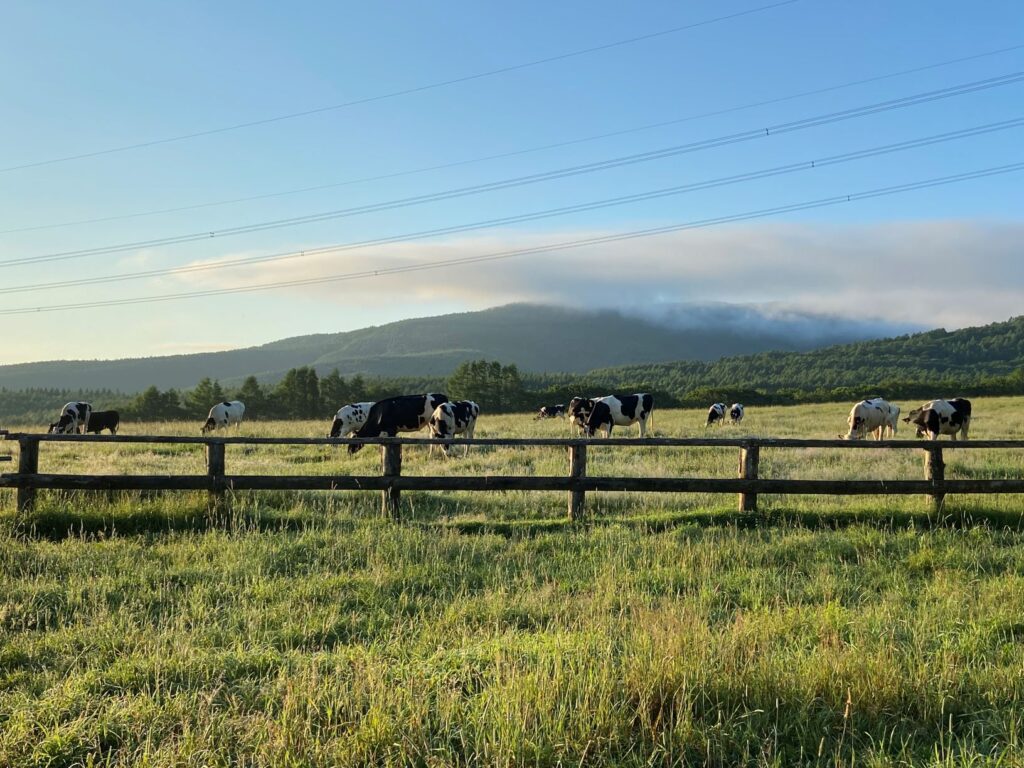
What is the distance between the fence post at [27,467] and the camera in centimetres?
1017

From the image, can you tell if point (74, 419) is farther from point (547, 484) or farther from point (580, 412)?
point (547, 484)

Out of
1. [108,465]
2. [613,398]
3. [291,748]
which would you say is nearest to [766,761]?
[291,748]

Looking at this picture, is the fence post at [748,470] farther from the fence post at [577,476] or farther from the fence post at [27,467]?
the fence post at [27,467]

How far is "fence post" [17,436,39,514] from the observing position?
10.2 metres

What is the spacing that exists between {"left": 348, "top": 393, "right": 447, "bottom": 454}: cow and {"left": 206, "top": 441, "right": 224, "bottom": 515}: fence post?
12684 mm

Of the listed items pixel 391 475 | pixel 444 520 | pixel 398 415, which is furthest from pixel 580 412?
pixel 444 520

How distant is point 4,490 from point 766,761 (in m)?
12.1

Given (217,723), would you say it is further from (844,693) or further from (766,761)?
(844,693)

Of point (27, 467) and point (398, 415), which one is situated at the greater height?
point (398, 415)

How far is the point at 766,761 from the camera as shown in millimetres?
3633

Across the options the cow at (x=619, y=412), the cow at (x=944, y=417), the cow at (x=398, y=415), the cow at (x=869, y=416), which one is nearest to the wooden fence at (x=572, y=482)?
the cow at (x=398, y=415)

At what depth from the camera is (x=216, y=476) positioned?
10484 mm

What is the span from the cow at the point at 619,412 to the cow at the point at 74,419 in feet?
74.0

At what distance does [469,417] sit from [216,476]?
14.8 metres
